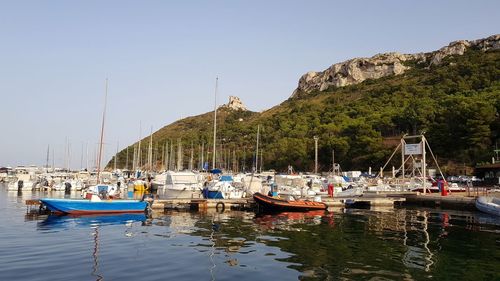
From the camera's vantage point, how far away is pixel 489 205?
32469 millimetres

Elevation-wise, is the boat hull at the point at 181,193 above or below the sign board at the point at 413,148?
below

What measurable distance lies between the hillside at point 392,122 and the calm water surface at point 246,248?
5355 cm

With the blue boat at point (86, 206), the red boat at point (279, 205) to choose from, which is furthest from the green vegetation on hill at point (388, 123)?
the blue boat at point (86, 206)

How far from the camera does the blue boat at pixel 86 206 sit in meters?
29.7

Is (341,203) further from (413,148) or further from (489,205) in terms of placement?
(413,148)

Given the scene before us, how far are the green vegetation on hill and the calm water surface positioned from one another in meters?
53.5

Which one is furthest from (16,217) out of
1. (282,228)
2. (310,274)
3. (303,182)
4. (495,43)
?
(495,43)

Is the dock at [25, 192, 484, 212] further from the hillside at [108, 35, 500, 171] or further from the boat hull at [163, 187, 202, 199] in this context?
the hillside at [108, 35, 500, 171]

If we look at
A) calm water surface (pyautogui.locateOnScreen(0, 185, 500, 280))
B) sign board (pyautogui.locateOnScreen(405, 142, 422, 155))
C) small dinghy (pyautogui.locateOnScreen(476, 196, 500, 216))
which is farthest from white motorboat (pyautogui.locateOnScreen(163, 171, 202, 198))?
small dinghy (pyautogui.locateOnScreen(476, 196, 500, 216))

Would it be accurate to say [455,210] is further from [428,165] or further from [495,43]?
[495,43]

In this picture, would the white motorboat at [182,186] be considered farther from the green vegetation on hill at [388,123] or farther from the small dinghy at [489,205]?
the green vegetation on hill at [388,123]

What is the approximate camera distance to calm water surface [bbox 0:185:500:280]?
44.1ft

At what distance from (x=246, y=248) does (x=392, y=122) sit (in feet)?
294

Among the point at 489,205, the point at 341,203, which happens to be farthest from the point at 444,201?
the point at 341,203
